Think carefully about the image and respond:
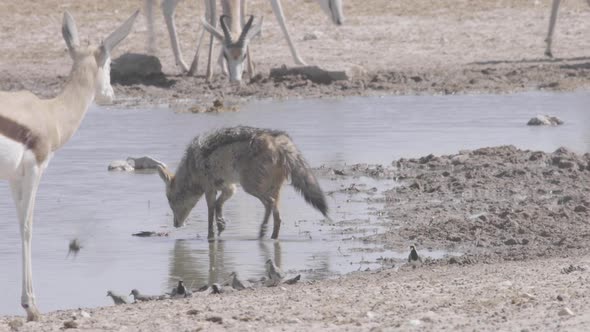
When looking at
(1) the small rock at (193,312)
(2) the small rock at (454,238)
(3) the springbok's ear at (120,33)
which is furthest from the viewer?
(2) the small rock at (454,238)

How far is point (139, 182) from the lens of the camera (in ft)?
43.9

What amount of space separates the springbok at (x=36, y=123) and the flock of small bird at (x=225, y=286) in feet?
3.17

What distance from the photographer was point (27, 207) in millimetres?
7383

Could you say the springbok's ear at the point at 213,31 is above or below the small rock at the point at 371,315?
above

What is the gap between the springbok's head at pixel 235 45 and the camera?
806 inches

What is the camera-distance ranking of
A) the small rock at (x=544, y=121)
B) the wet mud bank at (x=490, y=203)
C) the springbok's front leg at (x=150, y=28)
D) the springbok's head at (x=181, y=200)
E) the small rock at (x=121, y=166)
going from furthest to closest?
the springbok's front leg at (x=150, y=28)
the small rock at (x=544, y=121)
the small rock at (x=121, y=166)
the springbok's head at (x=181, y=200)
the wet mud bank at (x=490, y=203)

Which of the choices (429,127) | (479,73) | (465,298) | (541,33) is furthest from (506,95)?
(465,298)

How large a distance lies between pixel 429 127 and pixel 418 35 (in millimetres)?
7775

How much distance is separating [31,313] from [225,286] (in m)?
1.56

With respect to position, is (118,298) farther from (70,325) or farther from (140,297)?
(70,325)

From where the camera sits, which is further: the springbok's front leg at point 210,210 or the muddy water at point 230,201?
the springbok's front leg at point 210,210

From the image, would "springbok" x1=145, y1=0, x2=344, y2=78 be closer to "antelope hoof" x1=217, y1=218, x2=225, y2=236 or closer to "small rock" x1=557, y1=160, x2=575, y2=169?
"small rock" x1=557, y1=160, x2=575, y2=169

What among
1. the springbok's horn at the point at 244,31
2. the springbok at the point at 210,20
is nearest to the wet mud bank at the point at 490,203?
the springbok's horn at the point at 244,31

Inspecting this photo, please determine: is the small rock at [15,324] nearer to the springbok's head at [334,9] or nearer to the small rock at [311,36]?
the springbok's head at [334,9]
